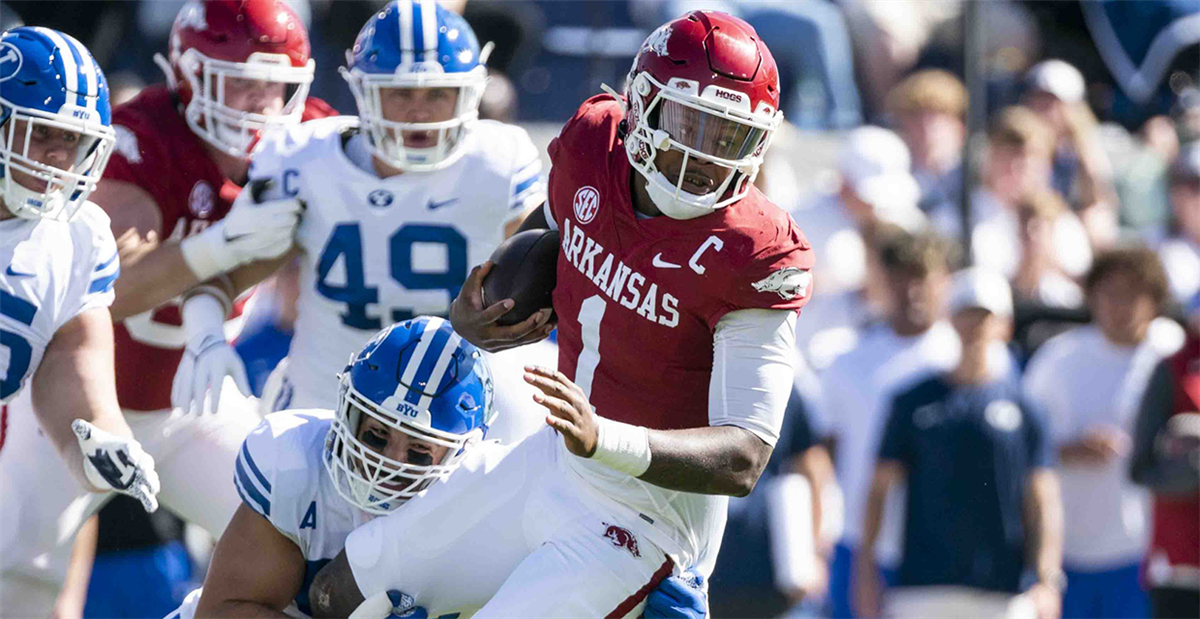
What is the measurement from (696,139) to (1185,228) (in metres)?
4.09

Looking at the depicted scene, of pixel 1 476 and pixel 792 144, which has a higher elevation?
pixel 1 476

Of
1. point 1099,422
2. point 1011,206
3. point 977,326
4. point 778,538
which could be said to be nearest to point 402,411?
point 778,538

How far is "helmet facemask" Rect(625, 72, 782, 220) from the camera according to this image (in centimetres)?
323

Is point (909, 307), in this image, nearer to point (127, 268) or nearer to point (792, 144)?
point (792, 144)

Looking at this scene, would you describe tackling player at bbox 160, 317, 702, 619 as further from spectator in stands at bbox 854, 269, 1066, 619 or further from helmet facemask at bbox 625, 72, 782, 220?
spectator in stands at bbox 854, 269, 1066, 619

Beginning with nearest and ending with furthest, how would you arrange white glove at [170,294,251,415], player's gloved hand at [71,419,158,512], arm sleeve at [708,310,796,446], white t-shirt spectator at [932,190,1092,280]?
arm sleeve at [708,310,796,446] → player's gloved hand at [71,419,158,512] → white glove at [170,294,251,415] → white t-shirt spectator at [932,190,1092,280]

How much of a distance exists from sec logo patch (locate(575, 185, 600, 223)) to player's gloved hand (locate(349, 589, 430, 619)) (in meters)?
0.78

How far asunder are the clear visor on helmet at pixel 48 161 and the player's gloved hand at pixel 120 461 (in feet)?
1.59

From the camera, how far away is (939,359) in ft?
18.8

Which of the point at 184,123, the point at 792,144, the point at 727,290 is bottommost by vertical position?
the point at 792,144

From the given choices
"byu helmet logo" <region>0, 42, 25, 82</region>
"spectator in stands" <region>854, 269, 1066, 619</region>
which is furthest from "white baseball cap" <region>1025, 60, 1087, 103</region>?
"byu helmet logo" <region>0, 42, 25, 82</region>

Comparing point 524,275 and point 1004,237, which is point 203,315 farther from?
point 1004,237

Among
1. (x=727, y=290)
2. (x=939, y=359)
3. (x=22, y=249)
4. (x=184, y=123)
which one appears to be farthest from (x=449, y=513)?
(x=939, y=359)

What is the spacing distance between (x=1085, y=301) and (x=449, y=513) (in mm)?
3562
